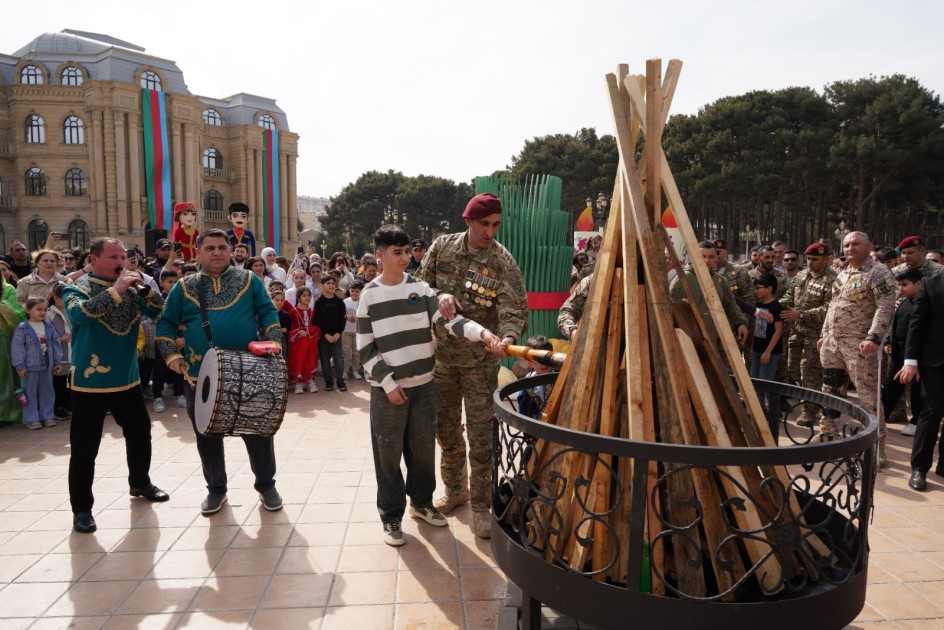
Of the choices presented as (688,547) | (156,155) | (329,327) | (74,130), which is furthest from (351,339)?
(74,130)

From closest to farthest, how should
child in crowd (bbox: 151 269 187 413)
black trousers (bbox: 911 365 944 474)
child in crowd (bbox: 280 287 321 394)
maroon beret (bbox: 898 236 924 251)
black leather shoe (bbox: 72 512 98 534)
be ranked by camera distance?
1. black leather shoe (bbox: 72 512 98 534)
2. black trousers (bbox: 911 365 944 474)
3. maroon beret (bbox: 898 236 924 251)
4. child in crowd (bbox: 151 269 187 413)
5. child in crowd (bbox: 280 287 321 394)

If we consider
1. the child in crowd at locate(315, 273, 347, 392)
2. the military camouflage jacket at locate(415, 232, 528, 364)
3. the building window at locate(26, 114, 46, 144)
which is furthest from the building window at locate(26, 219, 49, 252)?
the military camouflage jacket at locate(415, 232, 528, 364)

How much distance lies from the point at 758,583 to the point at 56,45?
56525mm

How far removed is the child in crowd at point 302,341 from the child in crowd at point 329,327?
112mm

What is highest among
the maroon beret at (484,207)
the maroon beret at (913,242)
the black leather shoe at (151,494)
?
the maroon beret at (484,207)

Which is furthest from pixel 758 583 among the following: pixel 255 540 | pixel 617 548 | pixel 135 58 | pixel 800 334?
pixel 135 58

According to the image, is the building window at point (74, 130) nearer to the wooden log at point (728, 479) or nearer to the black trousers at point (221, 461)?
the black trousers at point (221, 461)

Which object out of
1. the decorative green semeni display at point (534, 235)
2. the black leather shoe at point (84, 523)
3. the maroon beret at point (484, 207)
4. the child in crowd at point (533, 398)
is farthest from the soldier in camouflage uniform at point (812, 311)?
the black leather shoe at point (84, 523)

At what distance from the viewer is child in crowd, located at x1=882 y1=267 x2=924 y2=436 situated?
17.6 feet

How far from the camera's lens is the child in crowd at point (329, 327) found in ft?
29.5

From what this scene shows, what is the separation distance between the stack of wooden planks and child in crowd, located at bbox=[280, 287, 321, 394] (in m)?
6.78

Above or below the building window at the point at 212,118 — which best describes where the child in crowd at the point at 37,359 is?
below

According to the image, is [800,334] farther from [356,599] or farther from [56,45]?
[56,45]

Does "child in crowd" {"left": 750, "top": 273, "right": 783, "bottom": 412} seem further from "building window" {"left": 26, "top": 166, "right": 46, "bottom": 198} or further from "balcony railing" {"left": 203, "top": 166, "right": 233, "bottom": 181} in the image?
"balcony railing" {"left": 203, "top": 166, "right": 233, "bottom": 181}
